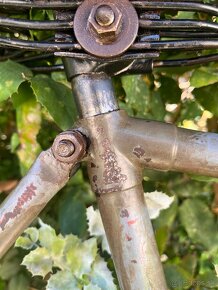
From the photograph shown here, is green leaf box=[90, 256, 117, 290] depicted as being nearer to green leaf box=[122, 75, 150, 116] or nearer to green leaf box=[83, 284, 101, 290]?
green leaf box=[83, 284, 101, 290]

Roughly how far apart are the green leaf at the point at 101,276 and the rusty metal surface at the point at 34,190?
0.16m

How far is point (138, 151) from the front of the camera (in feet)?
1.62

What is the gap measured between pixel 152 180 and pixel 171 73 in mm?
156

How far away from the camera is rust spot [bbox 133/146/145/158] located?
494mm

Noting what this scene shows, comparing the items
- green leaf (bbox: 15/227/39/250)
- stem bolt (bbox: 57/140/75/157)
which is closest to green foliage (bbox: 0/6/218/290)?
green leaf (bbox: 15/227/39/250)

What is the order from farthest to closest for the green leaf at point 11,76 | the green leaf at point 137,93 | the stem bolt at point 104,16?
the green leaf at point 137,93
the green leaf at point 11,76
the stem bolt at point 104,16

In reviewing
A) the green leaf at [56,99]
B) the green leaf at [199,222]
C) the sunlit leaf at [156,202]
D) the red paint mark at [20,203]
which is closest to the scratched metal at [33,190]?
the red paint mark at [20,203]

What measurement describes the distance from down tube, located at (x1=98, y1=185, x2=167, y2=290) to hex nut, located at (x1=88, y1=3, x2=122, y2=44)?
0.47ft

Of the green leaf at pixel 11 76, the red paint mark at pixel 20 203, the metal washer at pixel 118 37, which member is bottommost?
the red paint mark at pixel 20 203

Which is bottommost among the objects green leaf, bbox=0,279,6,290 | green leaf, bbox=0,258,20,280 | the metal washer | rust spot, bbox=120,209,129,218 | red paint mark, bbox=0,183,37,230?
green leaf, bbox=0,279,6,290

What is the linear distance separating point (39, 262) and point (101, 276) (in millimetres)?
77

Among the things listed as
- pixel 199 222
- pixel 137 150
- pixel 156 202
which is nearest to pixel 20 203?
pixel 137 150

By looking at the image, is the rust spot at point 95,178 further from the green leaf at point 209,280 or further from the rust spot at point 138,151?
the green leaf at point 209,280

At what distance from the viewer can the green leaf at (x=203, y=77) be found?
1.95 feet
